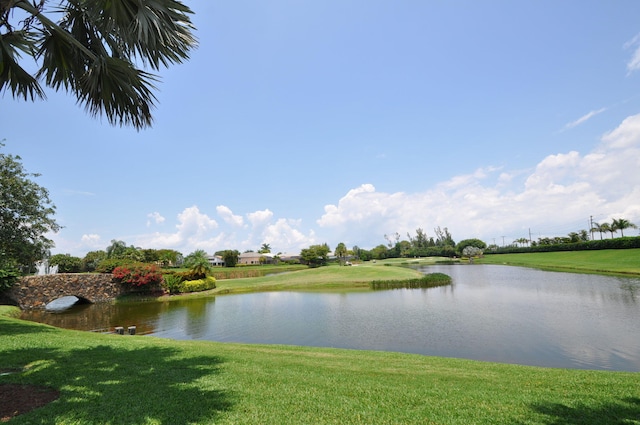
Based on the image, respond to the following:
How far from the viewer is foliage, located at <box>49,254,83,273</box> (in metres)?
60.2

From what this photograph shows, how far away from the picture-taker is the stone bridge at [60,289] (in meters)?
28.5

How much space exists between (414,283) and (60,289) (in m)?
38.1

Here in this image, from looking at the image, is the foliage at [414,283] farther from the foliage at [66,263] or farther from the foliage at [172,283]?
the foliage at [66,263]

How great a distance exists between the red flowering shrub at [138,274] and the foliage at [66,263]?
35299mm

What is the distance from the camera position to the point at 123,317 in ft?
82.2

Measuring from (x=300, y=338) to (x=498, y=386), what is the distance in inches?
433

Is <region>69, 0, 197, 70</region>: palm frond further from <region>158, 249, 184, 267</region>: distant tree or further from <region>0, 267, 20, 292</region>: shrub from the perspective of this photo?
<region>158, 249, 184, 267</region>: distant tree

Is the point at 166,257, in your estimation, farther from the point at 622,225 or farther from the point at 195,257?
the point at 622,225

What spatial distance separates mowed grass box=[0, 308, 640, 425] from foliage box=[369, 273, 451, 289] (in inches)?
1146

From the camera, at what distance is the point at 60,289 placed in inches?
1222

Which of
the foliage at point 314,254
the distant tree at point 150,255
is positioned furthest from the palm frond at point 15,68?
the foliage at point 314,254

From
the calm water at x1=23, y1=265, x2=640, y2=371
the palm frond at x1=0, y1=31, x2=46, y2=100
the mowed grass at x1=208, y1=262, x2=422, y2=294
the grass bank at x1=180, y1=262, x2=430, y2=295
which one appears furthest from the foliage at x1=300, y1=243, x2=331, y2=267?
the palm frond at x1=0, y1=31, x2=46, y2=100

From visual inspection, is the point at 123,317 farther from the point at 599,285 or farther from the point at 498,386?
the point at 599,285

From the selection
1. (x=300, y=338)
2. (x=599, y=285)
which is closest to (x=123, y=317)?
(x=300, y=338)
